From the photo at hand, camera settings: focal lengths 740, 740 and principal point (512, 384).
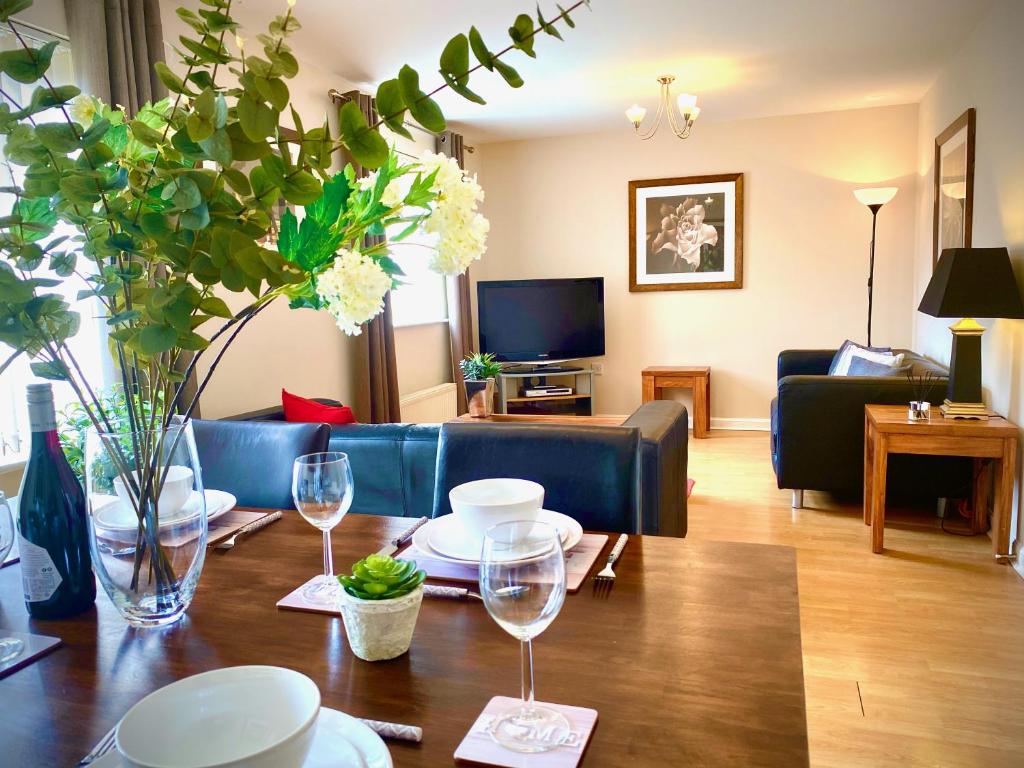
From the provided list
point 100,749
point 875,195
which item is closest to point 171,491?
point 100,749

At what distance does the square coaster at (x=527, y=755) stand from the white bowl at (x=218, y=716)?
17 centimetres

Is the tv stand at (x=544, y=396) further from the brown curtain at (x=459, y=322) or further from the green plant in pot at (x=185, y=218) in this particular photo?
the green plant in pot at (x=185, y=218)

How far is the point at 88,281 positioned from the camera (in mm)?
838

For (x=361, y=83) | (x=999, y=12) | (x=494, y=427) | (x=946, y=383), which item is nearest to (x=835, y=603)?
(x=946, y=383)

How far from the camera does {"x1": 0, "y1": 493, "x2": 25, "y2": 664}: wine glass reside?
3.01ft

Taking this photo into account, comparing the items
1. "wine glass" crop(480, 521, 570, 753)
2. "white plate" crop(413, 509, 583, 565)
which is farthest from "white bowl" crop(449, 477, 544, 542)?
"wine glass" crop(480, 521, 570, 753)

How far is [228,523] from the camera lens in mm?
1429

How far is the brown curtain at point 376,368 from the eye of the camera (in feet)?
15.2

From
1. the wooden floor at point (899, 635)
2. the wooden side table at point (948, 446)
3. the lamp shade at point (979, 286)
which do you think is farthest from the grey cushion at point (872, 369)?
the wooden floor at point (899, 635)

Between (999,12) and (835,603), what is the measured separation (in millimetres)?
2989

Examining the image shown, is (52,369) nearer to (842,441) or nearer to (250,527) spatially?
(250,527)

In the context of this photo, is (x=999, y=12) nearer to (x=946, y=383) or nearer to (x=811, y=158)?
(x=946, y=383)

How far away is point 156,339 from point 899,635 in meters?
2.62

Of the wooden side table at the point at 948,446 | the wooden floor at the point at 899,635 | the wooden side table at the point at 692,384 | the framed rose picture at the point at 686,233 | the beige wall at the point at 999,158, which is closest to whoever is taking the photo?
the wooden floor at the point at 899,635
